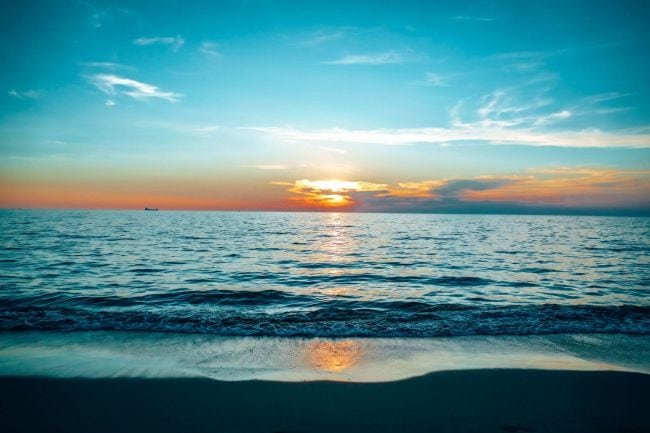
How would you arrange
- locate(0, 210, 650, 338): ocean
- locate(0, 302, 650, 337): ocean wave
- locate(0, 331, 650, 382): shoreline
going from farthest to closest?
locate(0, 210, 650, 338): ocean → locate(0, 302, 650, 337): ocean wave → locate(0, 331, 650, 382): shoreline

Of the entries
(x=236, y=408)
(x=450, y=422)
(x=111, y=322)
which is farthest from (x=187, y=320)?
(x=450, y=422)

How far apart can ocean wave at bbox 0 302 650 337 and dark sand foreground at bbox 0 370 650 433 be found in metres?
3.62

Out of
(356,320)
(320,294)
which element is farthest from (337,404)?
(320,294)

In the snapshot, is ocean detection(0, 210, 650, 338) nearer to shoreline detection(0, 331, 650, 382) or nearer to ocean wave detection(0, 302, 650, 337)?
ocean wave detection(0, 302, 650, 337)

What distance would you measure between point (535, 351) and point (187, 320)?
33.2 feet

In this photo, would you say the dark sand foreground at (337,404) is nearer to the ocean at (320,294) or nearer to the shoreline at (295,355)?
the shoreline at (295,355)

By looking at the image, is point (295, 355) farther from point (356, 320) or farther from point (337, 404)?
point (356, 320)

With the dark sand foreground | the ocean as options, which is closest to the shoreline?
the dark sand foreground

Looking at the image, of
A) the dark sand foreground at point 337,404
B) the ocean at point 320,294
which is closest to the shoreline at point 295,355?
the dark sand foreground at point 337,404

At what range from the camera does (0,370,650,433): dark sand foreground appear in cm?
529

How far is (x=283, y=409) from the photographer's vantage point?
18.7ft

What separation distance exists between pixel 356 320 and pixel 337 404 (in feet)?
20.0

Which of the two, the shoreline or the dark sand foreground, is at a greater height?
the dark sand foreground

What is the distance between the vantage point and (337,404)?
5.87 meters
